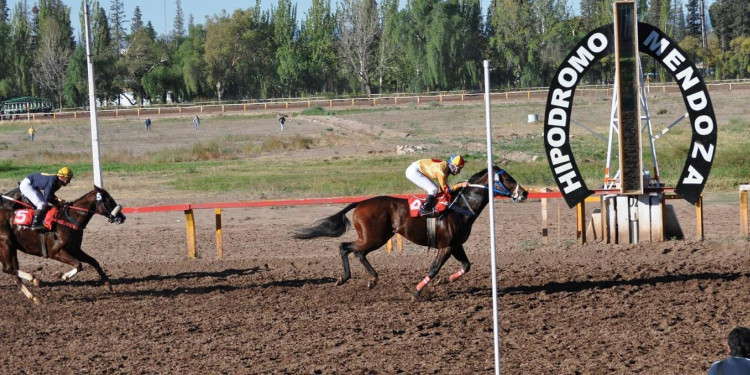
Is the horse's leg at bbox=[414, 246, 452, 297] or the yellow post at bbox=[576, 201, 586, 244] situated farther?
the yellow post at bbox=[576, 201, 586, 244]

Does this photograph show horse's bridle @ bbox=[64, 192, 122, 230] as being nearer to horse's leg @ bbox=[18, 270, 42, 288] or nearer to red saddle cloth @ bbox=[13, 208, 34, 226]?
red saddle cloth @ bbox=[13, 208, 34, 226]

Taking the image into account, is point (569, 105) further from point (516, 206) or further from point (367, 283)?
point (516, 206)

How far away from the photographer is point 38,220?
1289 cm

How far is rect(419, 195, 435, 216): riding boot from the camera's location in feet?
39.7

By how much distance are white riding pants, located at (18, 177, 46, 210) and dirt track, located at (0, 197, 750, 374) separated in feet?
4.38

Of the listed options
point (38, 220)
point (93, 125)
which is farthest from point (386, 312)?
point (93, 125)

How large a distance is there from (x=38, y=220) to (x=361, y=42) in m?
81.5

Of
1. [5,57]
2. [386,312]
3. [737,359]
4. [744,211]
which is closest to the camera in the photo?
[737,359]

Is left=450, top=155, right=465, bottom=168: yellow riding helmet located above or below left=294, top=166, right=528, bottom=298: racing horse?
above

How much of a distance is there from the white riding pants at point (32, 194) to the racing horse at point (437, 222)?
14.3 feet

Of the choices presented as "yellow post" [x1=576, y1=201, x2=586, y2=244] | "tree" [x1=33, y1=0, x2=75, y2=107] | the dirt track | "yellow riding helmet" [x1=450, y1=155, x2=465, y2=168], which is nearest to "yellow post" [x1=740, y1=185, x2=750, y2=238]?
the dirt track

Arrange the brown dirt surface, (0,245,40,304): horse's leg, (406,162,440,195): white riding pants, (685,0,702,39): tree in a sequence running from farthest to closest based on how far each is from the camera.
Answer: (685,0,702,39): tree → (0,245,40,304): horse's leg → (406,162,440,195): white riding pants → the brown dirt surface

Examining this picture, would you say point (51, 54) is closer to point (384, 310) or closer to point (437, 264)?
point (437, 264)

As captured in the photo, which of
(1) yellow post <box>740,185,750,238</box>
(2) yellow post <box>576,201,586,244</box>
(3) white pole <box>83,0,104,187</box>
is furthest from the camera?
(3) white pole <box>83,0,104,187</box>
